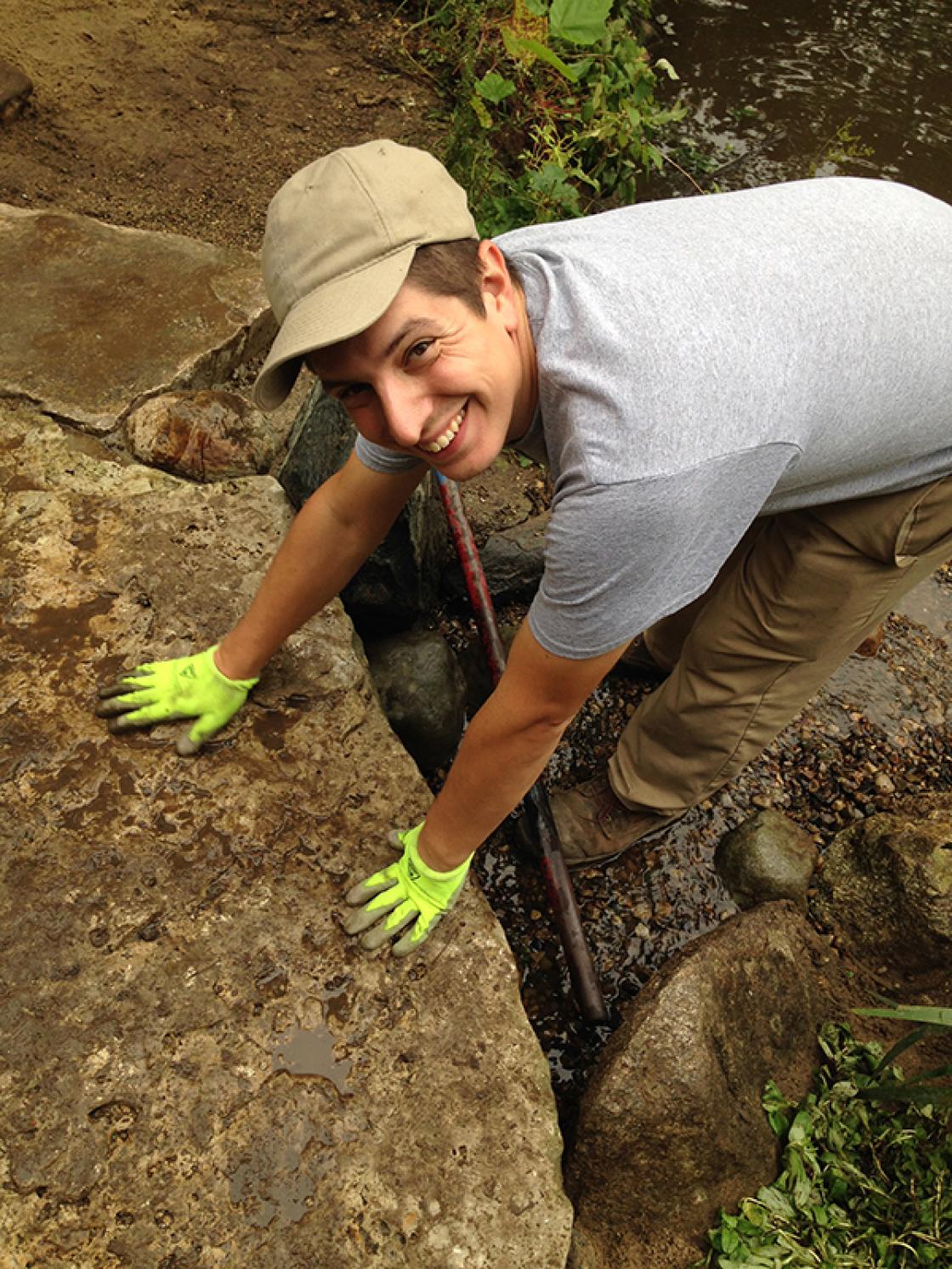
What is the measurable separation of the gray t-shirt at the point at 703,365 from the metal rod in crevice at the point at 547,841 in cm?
115

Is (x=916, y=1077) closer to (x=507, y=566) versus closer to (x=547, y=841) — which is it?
(x=547, y=841)

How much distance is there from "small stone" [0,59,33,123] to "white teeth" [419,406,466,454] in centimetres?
336

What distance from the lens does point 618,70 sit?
4.14m

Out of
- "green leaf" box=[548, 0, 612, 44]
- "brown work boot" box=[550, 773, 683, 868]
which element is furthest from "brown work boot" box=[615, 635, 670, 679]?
"green leaf" box=[548, 0, 612, 44]

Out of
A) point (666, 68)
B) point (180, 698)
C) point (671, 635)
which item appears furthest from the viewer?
point (666, 68)

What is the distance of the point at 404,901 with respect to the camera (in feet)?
5.84

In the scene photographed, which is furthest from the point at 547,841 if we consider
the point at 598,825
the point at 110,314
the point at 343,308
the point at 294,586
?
the point at 110,314

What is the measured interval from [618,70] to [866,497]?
3146mm

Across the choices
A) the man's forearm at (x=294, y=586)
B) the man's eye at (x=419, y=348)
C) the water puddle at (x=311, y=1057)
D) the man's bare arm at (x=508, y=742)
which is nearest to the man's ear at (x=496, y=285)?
the man's eye at (x=419, y=348)

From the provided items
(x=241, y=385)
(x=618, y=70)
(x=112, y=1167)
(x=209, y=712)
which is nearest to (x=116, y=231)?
(x=241, y=385)

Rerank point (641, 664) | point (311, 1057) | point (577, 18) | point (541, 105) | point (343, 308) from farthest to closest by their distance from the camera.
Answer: point (541, 105) → point (577, 18) → point (641, 664) → point (311, 1057) → point (343, 308)

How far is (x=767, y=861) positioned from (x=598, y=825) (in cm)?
46

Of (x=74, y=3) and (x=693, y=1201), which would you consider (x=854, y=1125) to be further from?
(x=74, y=3)

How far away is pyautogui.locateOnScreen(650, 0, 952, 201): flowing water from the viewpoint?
5016 millimetres
